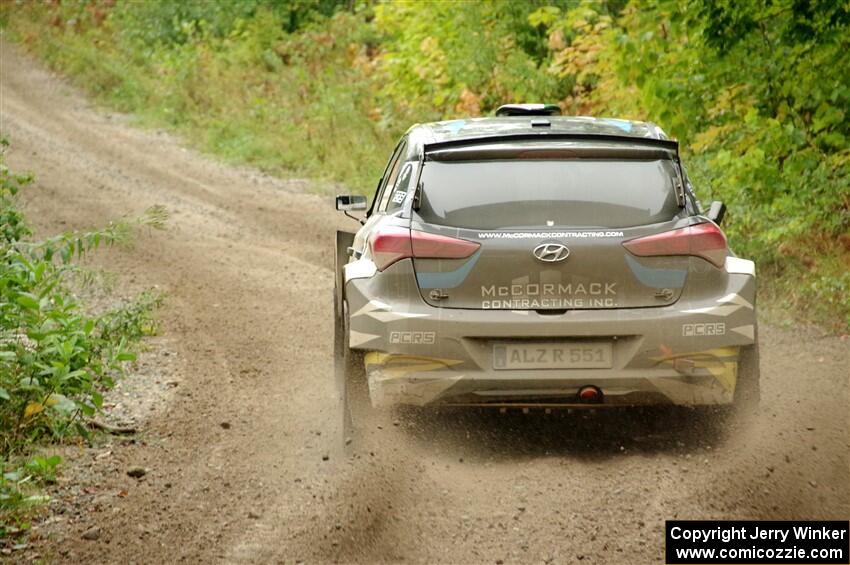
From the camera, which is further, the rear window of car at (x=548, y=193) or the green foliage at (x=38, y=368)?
the green foliage at (x=38, y=368)

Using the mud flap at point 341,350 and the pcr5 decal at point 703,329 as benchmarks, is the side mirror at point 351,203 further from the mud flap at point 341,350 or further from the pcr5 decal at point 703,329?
→ the pcr5 decal at point 703,329

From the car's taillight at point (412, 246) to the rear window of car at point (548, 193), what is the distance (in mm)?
124

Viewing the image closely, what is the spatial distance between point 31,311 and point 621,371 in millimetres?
3398

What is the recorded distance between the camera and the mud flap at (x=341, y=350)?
5.99 meters

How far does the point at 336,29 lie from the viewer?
24.0m

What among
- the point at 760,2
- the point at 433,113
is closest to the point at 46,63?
the point at 433,113

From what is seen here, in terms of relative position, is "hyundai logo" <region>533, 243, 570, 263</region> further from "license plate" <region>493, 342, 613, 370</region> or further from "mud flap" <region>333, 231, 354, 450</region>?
"mud flap" <region>333, 231, 354, 450</region>

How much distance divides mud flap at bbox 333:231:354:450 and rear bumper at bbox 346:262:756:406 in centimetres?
38

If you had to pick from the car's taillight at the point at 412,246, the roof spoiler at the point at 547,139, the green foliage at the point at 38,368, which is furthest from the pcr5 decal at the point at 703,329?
the green foliage at the point at 38,368

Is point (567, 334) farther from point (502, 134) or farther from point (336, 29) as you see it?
point (336, 29)

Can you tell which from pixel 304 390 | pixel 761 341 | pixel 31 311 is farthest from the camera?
pixel 761 341

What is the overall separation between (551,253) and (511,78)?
11.6 metres

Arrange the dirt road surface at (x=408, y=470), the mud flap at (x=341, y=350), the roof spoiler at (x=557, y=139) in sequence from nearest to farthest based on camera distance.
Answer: the dirt road surface at (x=408, y=470)
the roof spoiler at (x=557, y=139)
the mud flap at (x=341, y=350)

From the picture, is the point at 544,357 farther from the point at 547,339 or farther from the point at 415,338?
the point at 415,338
